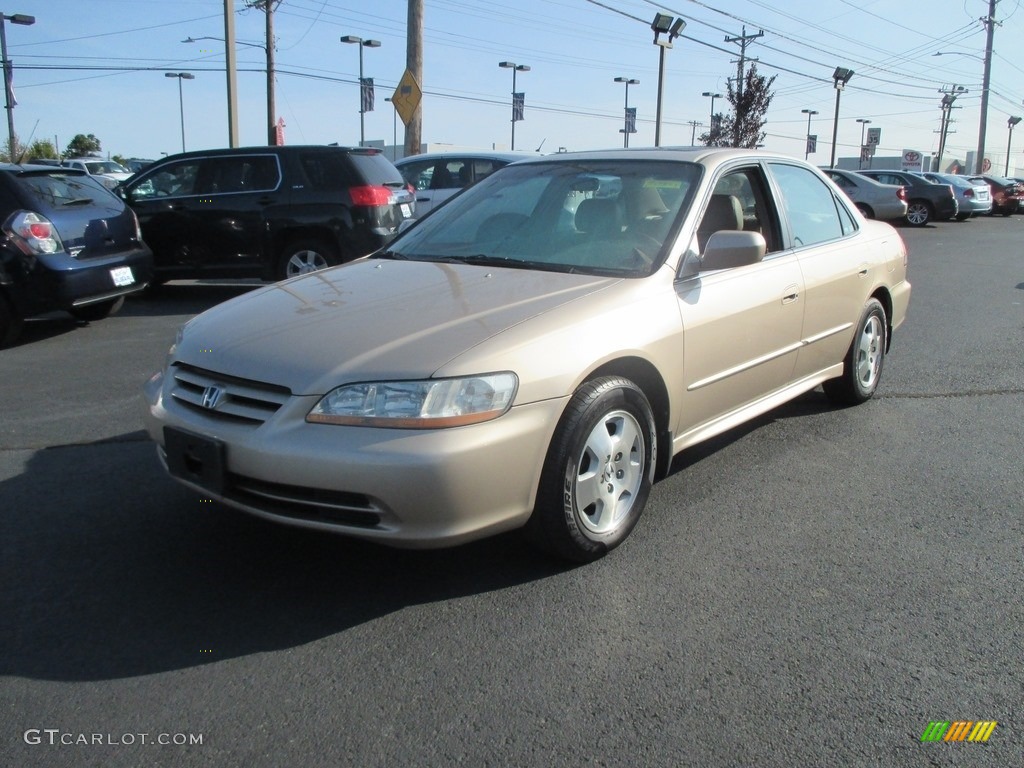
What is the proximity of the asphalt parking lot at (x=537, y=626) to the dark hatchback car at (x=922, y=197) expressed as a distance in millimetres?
23134

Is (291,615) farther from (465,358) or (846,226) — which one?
(846,226)

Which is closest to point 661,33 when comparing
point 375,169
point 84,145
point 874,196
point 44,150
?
point 874,196

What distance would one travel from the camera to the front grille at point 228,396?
124 inches

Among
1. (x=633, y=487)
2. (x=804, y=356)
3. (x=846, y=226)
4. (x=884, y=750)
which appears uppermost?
(x=846, y=226)

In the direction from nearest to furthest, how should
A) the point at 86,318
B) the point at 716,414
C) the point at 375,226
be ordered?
the point at 716,414, the point at 86,318, the point at 375,226

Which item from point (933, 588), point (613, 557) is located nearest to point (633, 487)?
point (613, 557)

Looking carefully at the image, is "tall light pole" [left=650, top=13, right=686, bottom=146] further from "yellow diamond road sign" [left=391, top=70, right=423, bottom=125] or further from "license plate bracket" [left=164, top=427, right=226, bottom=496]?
"license plate bracket" [left=164, top=427, right=226, bottom=496]

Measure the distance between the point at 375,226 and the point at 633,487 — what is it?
6730 millimetres

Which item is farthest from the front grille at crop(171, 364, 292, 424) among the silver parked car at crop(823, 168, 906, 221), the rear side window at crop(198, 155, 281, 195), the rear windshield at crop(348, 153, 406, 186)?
the silver parked car at crop(823, 168, 906, 221)

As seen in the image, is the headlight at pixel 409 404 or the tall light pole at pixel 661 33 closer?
the headlight at pixel 409 404

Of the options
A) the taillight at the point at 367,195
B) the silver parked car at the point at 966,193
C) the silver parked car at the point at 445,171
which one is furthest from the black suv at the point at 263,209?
the silver parked car at the point at 966,193

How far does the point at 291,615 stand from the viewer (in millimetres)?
3156

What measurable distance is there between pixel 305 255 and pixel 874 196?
58.7 ft

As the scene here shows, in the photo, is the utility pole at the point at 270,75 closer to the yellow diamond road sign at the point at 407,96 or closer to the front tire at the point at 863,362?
the yellow diamond road sign at the point at 407,96
